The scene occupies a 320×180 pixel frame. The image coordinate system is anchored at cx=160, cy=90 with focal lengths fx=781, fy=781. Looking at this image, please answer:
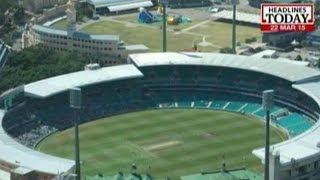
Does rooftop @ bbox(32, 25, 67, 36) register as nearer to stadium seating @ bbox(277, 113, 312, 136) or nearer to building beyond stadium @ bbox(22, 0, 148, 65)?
building beyond stadium @ bbox(22, 0, 148, 65)

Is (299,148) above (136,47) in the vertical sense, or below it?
above

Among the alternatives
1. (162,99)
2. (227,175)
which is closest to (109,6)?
(162,99)

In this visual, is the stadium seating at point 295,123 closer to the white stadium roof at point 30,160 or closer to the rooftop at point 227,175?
the rooftop at point 227,175

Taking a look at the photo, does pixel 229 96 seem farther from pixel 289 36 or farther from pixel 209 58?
Result: pixel 289 36

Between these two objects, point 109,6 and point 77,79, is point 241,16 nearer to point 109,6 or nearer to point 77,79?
point 109,6

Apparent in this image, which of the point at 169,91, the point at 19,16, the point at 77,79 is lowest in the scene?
the point at 169,91

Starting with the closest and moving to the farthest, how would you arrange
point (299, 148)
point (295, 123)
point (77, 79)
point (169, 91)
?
point (299, 148) → point (295, 123) → point (77, 79) → point (169, 91)

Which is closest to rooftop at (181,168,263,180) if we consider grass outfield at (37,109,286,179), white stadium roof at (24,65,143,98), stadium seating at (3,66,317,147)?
grass outfield at (37,109,286,179)

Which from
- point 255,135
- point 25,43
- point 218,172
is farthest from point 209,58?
point 25,43

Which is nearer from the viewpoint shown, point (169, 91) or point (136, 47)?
point (169, 91)
